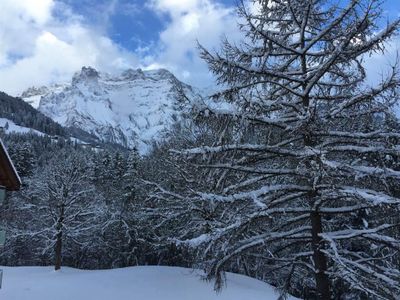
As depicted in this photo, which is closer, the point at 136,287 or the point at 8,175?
the point at 8,175

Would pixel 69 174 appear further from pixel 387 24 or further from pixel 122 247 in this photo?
pixel 387 24

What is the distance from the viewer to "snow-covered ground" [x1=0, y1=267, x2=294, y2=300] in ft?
70.3

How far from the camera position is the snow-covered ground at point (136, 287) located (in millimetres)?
21422

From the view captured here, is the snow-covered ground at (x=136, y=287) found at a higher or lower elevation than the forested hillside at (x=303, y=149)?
lower

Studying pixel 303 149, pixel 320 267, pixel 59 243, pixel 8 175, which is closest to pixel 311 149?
pixel 303 149

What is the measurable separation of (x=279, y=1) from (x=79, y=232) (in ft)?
106

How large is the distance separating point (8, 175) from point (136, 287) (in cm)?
1201

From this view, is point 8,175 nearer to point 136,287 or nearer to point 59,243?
point 136,287

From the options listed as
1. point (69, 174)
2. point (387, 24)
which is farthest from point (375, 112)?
point (69, 174)

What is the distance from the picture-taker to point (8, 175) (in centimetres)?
1392

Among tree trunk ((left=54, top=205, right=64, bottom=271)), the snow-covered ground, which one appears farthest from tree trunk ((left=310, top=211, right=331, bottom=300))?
tree trunk ((left=54, top=205, right=64, bottom=271))

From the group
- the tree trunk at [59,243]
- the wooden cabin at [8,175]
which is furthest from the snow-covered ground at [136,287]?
the wooden cabin at [8,175]

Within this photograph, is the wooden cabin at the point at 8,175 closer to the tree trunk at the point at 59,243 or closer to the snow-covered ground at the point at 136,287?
the snow-covered ground at the point at 136,287

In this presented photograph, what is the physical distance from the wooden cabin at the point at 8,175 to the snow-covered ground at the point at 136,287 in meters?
9.65
